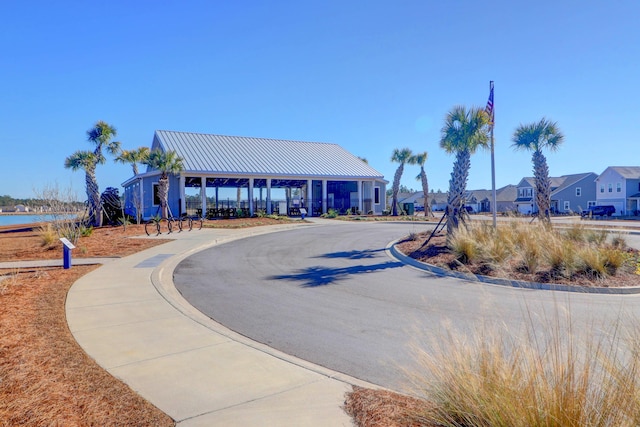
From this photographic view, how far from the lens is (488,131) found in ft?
58.2

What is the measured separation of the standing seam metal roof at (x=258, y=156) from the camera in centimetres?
3450

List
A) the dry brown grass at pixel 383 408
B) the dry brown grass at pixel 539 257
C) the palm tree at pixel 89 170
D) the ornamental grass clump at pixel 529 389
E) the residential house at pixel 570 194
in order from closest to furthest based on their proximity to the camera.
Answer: the ornamental grass clump at pixel 529 389, the dry brown grass at pixel 383 408, the dry brown grass at pixel 539 257, the palm tree at pixel 89 170, the residential house at pixel 570 194

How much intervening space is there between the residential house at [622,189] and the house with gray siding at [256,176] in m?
36.1

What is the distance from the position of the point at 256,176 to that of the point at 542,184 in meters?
22.2

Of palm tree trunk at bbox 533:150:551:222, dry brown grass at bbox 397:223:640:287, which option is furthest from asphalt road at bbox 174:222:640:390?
palm tree trunk at bbox 533:150:551:222

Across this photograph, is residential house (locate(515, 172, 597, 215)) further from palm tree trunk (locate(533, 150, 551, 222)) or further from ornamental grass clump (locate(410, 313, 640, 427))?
ornamental grass clump (locate(410, 313, 640, 427))

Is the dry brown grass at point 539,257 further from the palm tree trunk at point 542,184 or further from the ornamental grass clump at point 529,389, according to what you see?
the palm tree trunk at point 542,184

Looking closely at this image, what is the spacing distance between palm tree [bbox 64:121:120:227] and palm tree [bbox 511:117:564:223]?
27.1m

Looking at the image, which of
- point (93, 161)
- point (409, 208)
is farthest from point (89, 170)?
point (409, 208)

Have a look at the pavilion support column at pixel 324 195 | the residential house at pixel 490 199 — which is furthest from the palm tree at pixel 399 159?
the residential house at pixel 490 199

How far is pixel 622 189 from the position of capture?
2133 inches

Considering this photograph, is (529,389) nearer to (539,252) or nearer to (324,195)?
(539,252)

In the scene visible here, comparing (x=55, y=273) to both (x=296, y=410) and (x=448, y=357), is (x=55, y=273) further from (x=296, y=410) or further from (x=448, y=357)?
(x=448, y=357)

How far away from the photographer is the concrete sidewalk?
3.57m
